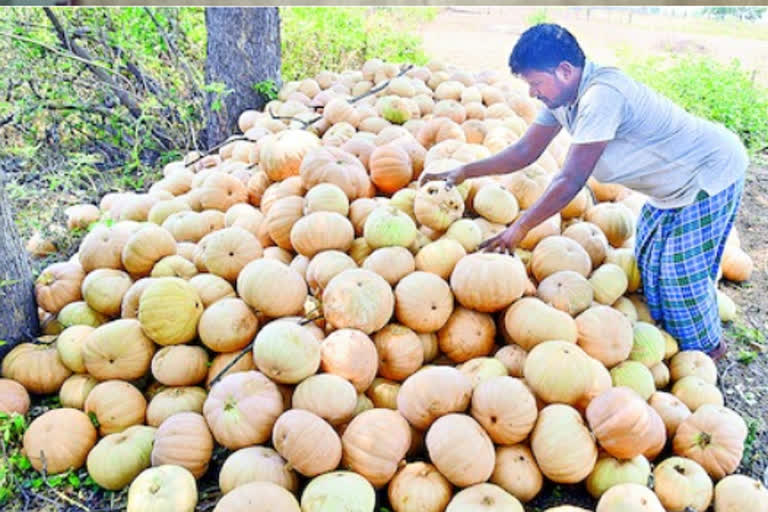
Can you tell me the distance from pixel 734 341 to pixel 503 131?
1.91 m

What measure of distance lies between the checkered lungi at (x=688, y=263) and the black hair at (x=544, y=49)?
105 centimetres

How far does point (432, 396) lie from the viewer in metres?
2.52

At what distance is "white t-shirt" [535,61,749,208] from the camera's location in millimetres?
2896

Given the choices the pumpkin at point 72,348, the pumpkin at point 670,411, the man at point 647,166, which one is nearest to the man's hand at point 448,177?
the man at point 647,166

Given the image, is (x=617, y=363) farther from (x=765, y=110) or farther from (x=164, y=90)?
(x=765, y=110)

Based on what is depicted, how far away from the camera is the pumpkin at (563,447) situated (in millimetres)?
2412

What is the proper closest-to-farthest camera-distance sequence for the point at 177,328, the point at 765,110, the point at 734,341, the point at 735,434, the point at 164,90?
1. the point at 735,434
2. the point at 177,328
3. the point at 734,341
4. the point at 164,90
5. the point at 765,110

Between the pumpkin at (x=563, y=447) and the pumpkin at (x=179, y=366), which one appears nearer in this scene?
the pumpkin at (x=563, y=447)

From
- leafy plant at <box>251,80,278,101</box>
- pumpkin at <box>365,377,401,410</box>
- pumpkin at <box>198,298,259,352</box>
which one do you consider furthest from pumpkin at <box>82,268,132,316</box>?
leafy plant at <box>251,80,278,101</box>

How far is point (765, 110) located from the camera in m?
7.44

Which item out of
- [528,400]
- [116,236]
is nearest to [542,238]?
[528,400]

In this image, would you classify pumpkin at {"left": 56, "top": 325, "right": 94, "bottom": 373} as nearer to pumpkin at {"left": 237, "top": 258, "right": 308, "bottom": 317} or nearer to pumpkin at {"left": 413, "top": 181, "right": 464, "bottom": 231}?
pumpkin at {"left": 237, "top": 258, "right": 308, "bottom": 317}

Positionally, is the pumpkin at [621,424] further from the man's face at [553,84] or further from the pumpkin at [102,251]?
the pumpkin at [102,251]

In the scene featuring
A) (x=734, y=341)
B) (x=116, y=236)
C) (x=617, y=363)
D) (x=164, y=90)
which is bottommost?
(x=734, y=341)
